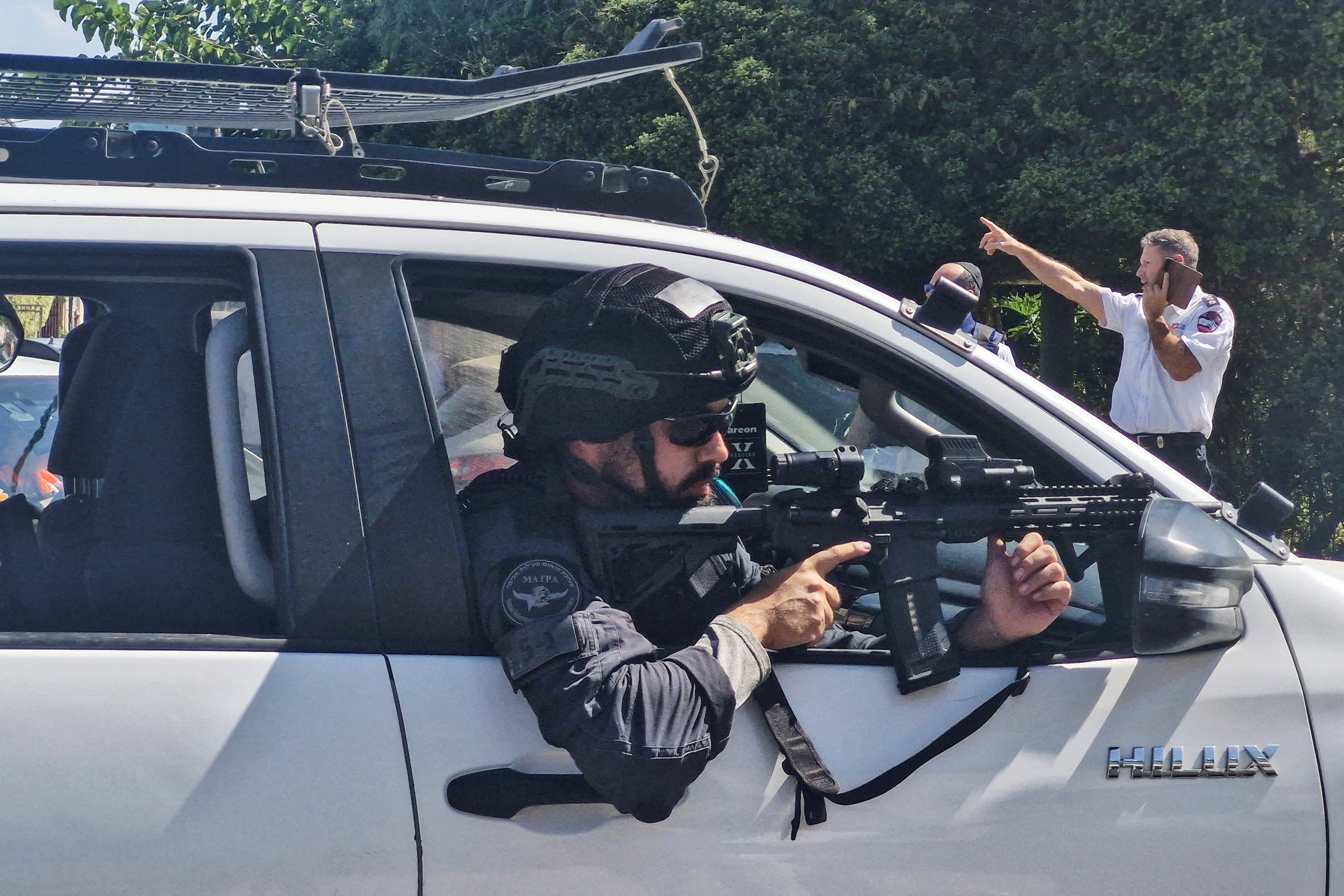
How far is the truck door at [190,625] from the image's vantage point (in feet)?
5.08

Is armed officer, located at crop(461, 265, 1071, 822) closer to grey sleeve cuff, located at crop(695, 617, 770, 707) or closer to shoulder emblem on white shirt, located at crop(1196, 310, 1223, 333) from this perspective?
grey sleeve cuff, located at crop(695, 617, 770, 707)

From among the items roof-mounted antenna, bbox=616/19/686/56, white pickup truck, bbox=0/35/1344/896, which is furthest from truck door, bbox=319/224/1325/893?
roof-mounted antenna, bbox=616/19/686/56

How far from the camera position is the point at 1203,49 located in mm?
7586

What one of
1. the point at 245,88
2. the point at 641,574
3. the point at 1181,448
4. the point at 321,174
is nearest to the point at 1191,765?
the point at 641,574

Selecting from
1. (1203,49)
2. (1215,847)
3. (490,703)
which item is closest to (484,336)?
(490,703)

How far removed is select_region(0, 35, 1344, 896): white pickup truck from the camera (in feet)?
5.18

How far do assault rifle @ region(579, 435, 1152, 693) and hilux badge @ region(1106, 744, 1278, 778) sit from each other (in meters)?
0.27

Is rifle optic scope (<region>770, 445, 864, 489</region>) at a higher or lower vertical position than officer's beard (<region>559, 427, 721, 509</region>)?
higher

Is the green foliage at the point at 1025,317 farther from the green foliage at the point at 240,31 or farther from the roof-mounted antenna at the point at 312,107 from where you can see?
the roof-mounted antenna at the point at 312,107

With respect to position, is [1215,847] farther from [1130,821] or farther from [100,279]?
[100,279]

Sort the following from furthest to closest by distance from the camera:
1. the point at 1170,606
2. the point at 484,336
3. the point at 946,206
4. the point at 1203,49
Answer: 1. the point at 946,206
2. the point at 1203,49
3. the point at 484,336
4. the point at 1170,606

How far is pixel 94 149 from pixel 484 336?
76 cm

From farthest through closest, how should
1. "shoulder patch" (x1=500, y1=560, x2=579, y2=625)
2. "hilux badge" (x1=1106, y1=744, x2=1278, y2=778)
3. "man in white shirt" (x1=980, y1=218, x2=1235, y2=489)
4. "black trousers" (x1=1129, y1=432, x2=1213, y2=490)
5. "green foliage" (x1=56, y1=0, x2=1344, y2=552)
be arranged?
"green foliage" (x1=56, y1=0, x2=1344, y2=552), "black trousers" (x1=1129, y1=432, x2=1213, y2=490), "man in white shirt" (x1=980, y1=218, x2=1235, y2=489), "hilux badge" (x1=1106, y1=744, x2=1278, y2=778), "shoulder patch" (x1=500, y1=560, x2=579, y2=625)

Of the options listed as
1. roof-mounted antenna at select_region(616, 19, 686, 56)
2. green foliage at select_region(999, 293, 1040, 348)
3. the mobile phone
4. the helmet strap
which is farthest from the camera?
green foliage at select_region(999, 293, 1040, 348)
